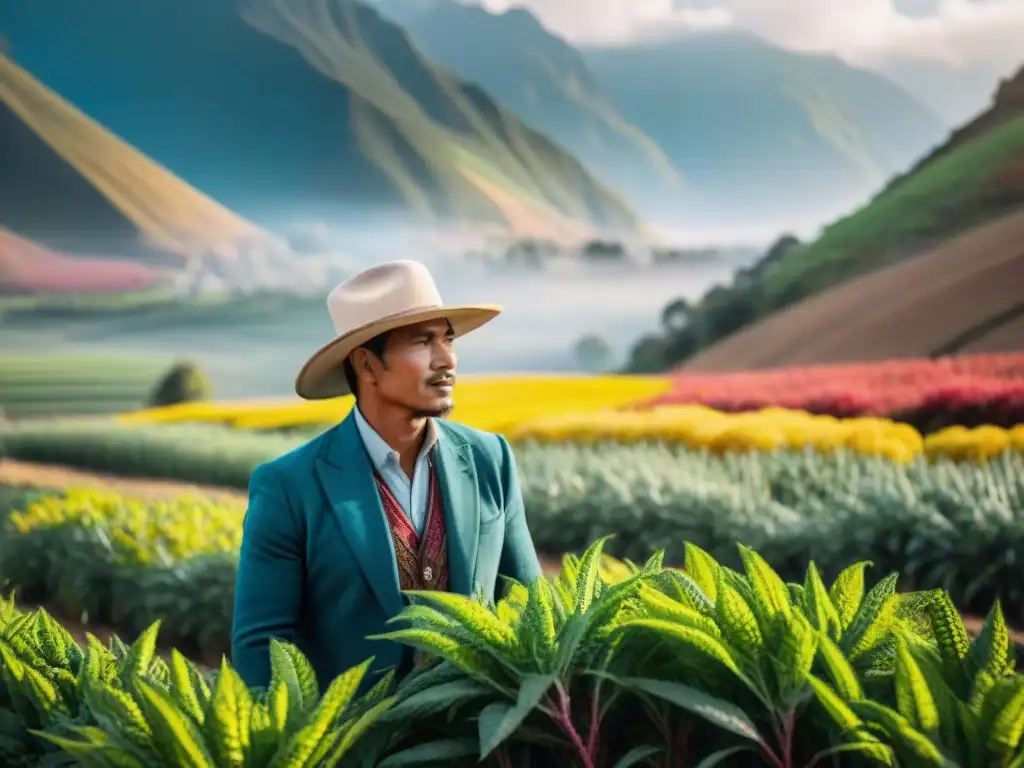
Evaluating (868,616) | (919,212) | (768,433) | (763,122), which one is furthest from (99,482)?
(868,616)

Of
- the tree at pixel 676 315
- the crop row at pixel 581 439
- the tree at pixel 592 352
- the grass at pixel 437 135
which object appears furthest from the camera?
the grass at pixel 437 135

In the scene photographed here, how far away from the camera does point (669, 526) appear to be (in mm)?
5086

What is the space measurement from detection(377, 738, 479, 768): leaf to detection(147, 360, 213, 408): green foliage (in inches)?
238

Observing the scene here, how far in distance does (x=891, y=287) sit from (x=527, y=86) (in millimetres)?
2475

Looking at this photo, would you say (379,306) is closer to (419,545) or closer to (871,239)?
(419,545)

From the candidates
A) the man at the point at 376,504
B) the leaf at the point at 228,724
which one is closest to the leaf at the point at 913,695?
the leaf at the point at 228,724

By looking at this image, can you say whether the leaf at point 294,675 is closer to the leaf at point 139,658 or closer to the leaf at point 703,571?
the leaf at point 139,658

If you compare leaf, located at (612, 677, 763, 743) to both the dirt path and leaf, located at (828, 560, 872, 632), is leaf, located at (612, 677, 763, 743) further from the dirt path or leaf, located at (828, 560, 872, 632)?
the dirt path

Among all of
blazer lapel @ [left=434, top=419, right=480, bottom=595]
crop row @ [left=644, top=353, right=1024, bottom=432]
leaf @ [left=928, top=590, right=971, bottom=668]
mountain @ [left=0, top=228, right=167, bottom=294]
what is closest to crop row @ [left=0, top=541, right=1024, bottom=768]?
leaf @ [left=928, top=590, right=971, bottom=668]

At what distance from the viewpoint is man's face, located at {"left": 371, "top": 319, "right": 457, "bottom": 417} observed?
1856 mm

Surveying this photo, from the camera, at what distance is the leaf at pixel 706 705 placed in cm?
117

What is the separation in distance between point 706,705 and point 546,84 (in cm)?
647

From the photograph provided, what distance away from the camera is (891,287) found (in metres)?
6.67

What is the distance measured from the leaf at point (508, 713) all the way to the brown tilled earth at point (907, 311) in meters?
5.44
